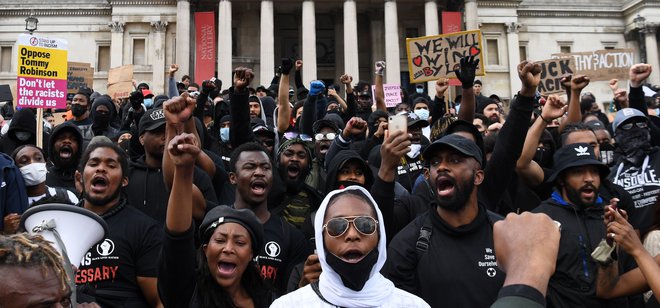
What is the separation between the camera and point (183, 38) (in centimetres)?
3903

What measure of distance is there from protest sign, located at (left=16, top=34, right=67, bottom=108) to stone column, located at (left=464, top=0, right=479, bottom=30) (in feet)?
110

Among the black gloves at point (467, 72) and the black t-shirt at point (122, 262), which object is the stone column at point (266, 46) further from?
the black t-shirt at point (122, 262)

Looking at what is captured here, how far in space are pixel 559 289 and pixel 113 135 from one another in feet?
27.6

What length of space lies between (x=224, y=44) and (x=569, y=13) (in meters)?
28.2

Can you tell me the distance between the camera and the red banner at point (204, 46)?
36.6 m

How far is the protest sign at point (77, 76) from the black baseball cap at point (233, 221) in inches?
757

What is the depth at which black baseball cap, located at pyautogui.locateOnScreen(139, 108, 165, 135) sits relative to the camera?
223 inches

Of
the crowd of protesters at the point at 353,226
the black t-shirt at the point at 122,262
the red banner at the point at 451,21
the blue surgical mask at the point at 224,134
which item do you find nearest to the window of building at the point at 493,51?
the red banner at the point at 451,21

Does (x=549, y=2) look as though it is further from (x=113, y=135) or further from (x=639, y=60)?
(x=113, y=135)

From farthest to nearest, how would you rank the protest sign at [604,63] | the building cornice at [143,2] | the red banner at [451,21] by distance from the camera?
the building cornice at [143,2]
the red banner at [451,21]
the protest sign at [604,63]

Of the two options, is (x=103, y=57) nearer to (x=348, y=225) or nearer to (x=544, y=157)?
(x=544, y=157)

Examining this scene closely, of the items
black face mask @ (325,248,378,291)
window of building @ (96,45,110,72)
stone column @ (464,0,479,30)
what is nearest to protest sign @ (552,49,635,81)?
black face mask @ (325,248,378,291)

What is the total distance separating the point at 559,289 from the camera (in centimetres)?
436

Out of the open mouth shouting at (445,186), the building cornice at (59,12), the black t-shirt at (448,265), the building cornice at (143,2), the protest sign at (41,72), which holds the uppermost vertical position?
the building cornice at (59,12)
